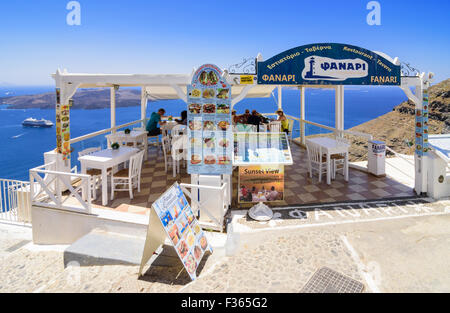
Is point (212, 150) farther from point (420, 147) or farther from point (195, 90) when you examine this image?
point (420, 147)

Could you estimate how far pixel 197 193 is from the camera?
4.90m

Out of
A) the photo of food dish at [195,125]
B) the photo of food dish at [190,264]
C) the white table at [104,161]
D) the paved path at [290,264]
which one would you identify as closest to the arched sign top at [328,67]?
the photo of food dish at [195,125]

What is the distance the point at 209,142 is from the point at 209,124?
0.34 metres

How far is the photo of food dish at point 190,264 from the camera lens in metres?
3.42

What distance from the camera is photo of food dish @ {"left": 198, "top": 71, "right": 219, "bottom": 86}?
514 cm

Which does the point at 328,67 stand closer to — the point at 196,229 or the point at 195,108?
the point at 195,108

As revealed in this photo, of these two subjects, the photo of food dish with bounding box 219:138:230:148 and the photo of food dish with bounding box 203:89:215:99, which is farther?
the photo of food dish with bounding box 219:138:230:148

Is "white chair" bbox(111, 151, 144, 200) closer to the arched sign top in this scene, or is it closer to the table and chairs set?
the table and chairs set

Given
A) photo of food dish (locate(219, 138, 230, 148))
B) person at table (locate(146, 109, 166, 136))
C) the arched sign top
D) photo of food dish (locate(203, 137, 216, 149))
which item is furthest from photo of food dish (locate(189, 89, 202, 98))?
person at table (locate(146, 109, 166, 136))

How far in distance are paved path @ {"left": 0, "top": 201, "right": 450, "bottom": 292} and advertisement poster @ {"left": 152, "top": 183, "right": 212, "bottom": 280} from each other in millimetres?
179

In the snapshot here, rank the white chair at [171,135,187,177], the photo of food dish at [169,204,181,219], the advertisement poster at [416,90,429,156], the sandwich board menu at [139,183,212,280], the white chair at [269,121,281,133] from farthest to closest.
Result: the white chair at [269,121,281,133] → the white chair at [171,135,187,177] → the advertisement poster at [416,90,429,156] → the photo of food dish at [169,204,181,219] → the sandwich board menu at [139,183,212,280]

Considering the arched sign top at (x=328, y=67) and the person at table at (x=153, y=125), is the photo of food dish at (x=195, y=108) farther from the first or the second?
the person at table at (x=153, y=125)

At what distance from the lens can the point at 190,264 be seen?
3.51 m
